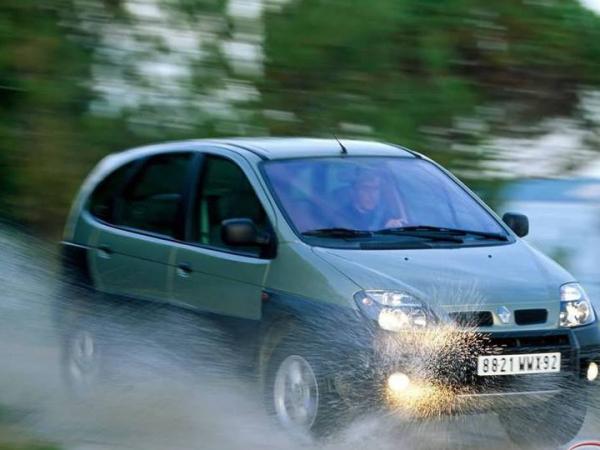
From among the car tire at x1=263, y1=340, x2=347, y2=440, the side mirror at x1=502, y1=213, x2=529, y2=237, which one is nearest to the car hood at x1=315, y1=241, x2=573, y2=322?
the car tire at x1=263, y1=340, x2=347, y2=440

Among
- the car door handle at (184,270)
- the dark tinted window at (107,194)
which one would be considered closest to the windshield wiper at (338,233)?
the car door handle at (184,270)

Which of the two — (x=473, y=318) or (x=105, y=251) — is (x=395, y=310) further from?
(x=105, y=251)

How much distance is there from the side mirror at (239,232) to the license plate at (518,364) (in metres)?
1.38

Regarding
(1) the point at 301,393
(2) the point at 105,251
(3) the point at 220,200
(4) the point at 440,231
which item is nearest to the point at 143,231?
(2) the point at 105,251

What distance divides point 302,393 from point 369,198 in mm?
1470

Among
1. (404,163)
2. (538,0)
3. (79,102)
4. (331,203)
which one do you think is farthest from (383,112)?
(331,203)

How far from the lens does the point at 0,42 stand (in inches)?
427

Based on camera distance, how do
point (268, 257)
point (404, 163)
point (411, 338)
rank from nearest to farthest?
point (411, 338) < point (268, 257) < point (404, 163)

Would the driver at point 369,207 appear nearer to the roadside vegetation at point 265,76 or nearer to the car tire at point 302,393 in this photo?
the car tire at point 302,393

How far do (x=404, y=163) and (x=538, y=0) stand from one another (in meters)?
3.91

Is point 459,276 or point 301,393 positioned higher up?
point 459,276

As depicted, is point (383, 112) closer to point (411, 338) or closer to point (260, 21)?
point (260, 21)

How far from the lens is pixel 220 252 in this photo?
23.4ft

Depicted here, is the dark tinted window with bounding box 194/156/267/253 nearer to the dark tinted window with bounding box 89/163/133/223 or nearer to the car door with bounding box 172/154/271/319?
the car door with bounding box 172/154/271/319
